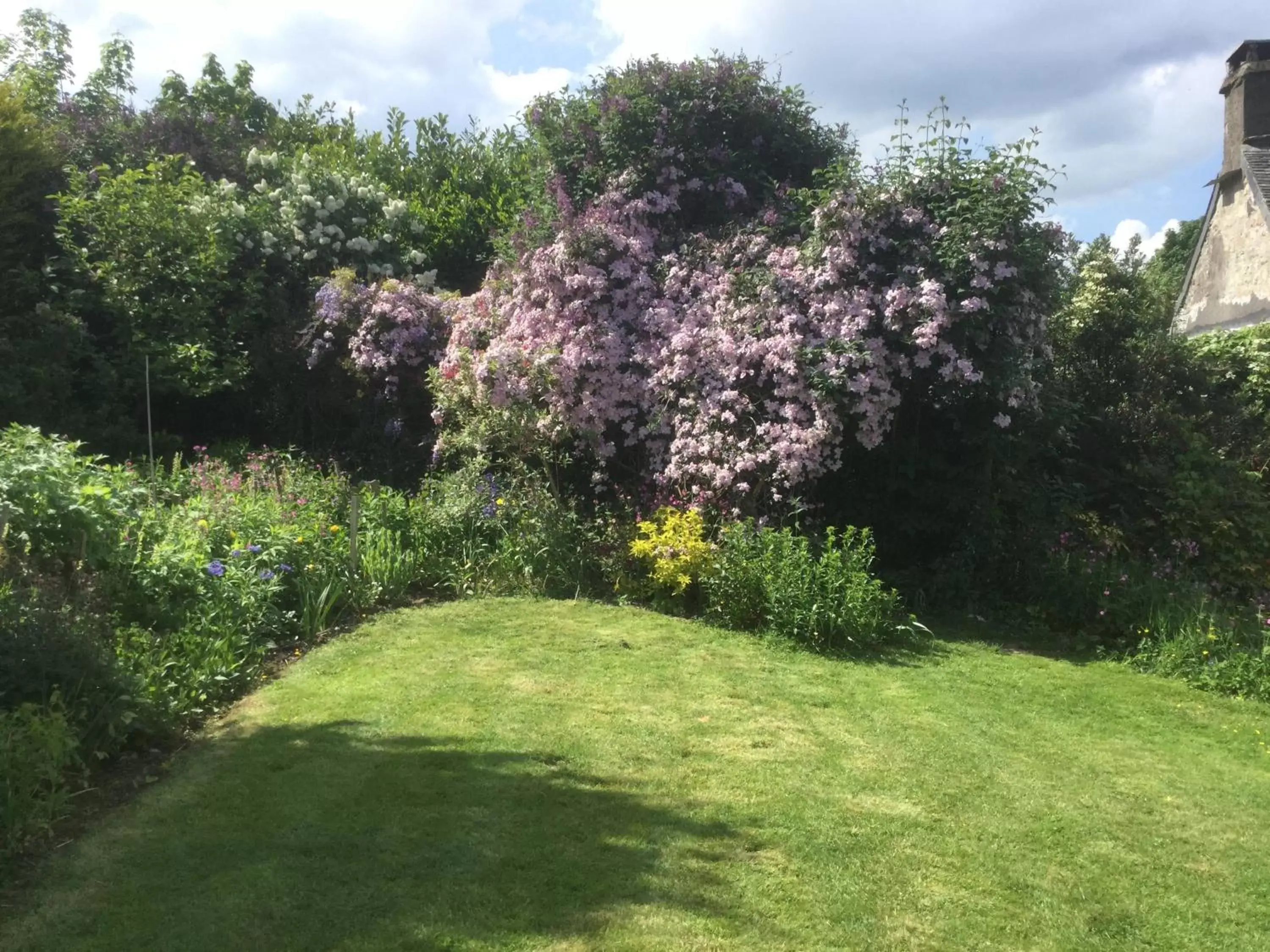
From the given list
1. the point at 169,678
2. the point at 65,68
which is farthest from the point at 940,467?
the point at 65,68

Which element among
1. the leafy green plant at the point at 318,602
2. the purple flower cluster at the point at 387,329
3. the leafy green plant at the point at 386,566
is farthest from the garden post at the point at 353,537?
the purple flower cluster at the point at 387,329

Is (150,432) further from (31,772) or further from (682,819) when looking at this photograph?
(682,819)

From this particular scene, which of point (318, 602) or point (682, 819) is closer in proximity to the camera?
point (682, 819)

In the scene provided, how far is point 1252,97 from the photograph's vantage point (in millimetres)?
15562

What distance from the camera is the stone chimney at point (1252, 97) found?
15453mm

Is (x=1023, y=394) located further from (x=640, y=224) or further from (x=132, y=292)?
(x=132, y=292)

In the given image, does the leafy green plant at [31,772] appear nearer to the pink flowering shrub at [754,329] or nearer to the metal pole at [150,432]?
the metal pole at [150,432]

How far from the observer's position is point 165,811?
4.03 metres

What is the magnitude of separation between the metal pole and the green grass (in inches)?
138

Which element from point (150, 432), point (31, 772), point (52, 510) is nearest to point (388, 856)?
point (31, 772)

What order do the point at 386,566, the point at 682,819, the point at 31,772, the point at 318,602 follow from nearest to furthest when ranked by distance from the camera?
the point at 31,772 < the point at 682,819 < the point at 318,602 < the point at 386,566

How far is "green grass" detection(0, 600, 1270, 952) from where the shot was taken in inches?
128

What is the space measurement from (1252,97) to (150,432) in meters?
17.7

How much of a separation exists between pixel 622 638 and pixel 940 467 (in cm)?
339
